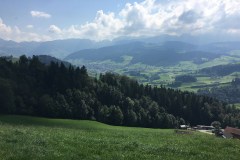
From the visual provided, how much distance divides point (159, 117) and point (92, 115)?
949 inches

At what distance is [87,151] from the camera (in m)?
22.5

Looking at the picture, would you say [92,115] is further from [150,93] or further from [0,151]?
[0,151]

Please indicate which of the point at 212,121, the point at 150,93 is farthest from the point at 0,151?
the point at 212,121

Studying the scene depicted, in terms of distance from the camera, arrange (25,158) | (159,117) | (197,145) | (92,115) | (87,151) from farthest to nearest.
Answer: (159,117) < (92,115) < (197,145) < (87,151) < (25,158)

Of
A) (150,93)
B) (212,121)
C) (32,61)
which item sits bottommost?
(212,121)

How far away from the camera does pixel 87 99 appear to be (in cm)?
12238

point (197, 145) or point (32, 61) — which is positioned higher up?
point (32, 61)

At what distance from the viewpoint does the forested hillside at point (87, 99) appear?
108000 mm

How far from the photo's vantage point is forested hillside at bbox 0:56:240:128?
108000 millimetres

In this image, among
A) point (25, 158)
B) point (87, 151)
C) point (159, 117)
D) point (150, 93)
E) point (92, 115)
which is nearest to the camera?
point (25, 158)

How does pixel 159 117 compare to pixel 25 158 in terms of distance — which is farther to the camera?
pixel 159 117

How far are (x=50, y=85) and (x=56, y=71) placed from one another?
7.40 meters

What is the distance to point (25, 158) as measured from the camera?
19484 mm

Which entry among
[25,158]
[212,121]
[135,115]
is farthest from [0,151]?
[212,121]
